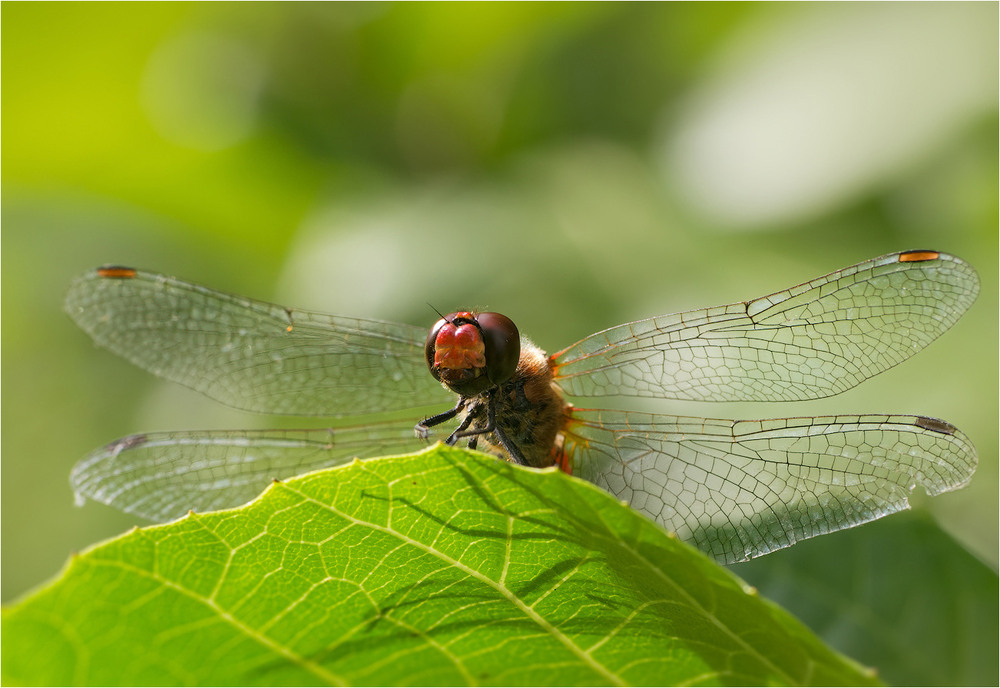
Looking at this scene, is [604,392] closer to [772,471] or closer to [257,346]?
[772,471]

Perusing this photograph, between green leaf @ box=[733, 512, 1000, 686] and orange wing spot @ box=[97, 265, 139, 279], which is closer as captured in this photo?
green leaf @ box=[733, 512, 1000, 686]

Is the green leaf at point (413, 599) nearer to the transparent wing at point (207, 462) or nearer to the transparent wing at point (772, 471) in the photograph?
the transparent wing at point (772, 471)

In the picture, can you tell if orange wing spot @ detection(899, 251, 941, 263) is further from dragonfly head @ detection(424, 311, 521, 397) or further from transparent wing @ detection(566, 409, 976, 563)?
dragonfly head @ detection(424, 311, 521, 397)

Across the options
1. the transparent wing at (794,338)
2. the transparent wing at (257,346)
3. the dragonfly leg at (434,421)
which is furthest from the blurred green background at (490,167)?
the dragonfly leg at (434,421)

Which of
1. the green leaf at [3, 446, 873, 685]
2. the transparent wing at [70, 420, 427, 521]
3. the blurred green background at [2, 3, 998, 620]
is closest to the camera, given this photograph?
the green leaf at [3, 446, 873, 685]

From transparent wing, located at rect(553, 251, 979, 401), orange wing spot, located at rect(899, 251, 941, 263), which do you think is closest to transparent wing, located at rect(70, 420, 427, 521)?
transparent wing, located at rect(553, 251, 979, 401)

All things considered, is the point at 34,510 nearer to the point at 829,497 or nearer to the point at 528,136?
the point at 528,136
